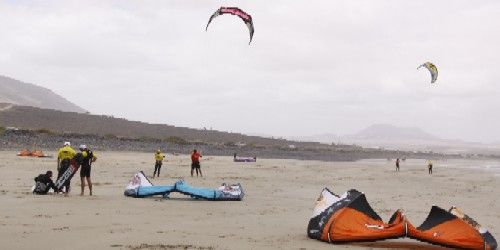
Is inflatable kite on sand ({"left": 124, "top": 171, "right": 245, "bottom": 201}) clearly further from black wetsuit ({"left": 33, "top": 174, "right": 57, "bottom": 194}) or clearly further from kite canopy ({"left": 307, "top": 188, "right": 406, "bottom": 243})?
kite canopy ({"left": 307, "top": 188, "right": 406, "bottom": 243})

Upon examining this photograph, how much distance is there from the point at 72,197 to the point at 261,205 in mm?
4503

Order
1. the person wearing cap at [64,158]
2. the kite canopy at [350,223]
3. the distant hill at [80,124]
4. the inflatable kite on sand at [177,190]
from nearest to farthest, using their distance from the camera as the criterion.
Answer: the kite canopy at [350,223], the inflatable kite on sand at [177,190], the person wearing cap at [64,158], the distant hill at [80,124]

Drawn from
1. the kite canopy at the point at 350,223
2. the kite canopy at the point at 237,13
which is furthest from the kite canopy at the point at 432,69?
the kite canopy at the point at 350,223

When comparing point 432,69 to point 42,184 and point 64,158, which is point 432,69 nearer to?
point 64,158

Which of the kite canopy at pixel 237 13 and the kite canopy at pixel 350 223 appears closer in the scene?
the kite canopy at pixel 350 223

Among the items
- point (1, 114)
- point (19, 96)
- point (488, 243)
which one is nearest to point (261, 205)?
point (488, 243)

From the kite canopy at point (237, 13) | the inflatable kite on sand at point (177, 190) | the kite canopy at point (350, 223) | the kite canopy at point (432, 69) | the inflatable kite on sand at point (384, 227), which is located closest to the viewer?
the inflatable kite on sand at point (384, 227)

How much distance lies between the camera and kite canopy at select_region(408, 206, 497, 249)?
27.4 feet

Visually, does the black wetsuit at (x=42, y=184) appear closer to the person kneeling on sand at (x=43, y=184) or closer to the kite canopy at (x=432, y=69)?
the person kneeling on sand at (x=43, y=184)

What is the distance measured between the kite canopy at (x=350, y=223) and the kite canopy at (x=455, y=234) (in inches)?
12.9

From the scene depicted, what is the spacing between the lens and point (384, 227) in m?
8.61

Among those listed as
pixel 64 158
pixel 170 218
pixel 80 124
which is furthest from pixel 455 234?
pixel 80 124

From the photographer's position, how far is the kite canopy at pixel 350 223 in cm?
854

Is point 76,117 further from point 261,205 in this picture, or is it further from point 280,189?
point 261,205
